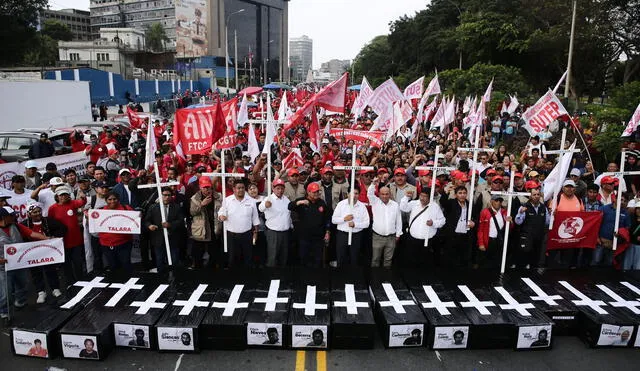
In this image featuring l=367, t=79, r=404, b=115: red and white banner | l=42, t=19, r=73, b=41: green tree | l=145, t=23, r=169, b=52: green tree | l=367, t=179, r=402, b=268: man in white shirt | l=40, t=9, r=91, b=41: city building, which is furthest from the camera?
l=40, t=9, r=91, b=41: city building

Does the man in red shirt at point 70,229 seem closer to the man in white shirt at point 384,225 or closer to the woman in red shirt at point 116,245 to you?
the woman in red shirt at point 116,245

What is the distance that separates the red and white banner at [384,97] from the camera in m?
11.8

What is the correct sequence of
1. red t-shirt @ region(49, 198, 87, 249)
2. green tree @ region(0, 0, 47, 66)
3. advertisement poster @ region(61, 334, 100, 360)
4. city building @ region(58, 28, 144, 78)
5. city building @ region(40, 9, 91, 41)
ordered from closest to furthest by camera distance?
advertisement poster @ region(61, 334, 100, 360) < red t-shirt @ region(49, 198, 87, 249) < green tree @ region(0, 0, 47, 66) < city building @ region(58, 28, 144, 78) < city building @ region(40, 9, 91, 41)

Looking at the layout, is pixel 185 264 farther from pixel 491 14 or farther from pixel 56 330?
pixel 491 14

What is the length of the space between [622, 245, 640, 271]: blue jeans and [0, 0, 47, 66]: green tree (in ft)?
152

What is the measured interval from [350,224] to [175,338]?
9.79 ft

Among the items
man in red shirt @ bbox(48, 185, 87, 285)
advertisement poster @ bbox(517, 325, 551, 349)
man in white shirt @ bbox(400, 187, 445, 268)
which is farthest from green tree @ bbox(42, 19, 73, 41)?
advertisement poster @ bbox(517, 325, 551, 349)

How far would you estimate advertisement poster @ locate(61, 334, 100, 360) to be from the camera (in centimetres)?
533

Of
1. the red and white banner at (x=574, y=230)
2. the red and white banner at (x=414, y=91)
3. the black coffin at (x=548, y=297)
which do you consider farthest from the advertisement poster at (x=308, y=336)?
the red and white banner at (x=414, y=91)

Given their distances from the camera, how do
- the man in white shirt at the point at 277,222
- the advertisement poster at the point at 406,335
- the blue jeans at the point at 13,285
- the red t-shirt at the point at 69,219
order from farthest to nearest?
1. the man in white shirt at the point at 277,222
2. the red t-shirt at the point at 69,219
3. the blue jeans at the point at 13,285
4. the advertisement poster at the point at 406,335

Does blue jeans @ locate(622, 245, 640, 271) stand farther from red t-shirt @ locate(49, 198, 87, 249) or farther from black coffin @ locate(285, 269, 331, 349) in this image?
red t-shirt @ locate(49, 198, 87, 249)

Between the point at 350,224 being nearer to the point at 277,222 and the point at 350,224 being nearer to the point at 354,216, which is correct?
the point at 354,216

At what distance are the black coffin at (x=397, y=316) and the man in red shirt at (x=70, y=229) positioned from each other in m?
4.46

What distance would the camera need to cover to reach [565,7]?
3022 centimetres
